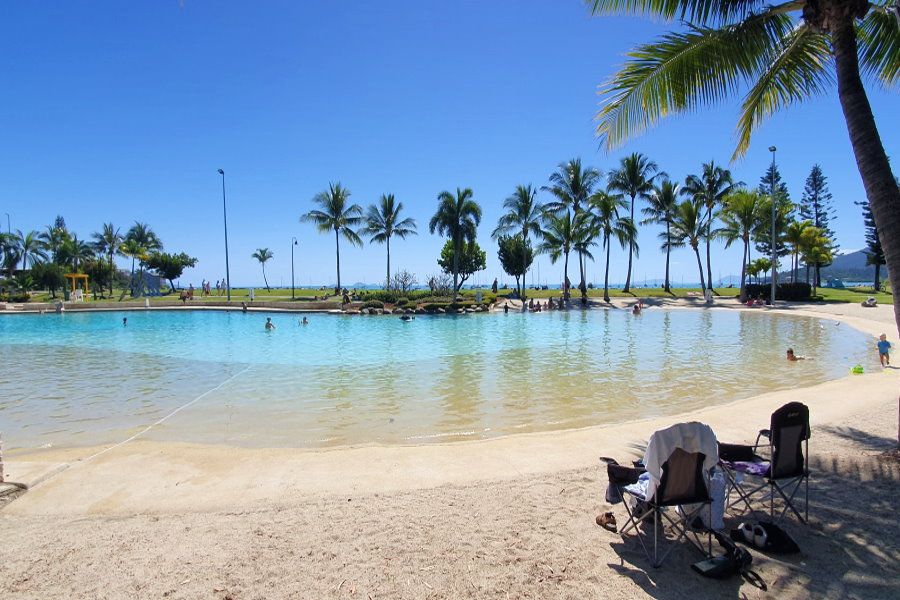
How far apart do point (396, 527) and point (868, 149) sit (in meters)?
6.16

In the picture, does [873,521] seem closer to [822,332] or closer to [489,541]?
[489,541]

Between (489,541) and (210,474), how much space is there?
4.18 meters

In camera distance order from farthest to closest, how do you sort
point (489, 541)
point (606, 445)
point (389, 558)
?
point (606, 445) < point (489, 541) < point (389, 558)

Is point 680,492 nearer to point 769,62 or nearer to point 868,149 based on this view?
point 868,149

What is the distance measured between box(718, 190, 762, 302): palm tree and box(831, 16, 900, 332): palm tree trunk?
43.3 m

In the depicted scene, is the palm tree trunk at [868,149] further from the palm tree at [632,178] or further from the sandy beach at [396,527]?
the palm tree at [632,178]

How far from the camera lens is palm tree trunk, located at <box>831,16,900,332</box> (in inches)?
186

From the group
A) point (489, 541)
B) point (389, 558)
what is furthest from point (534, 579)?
point (389, 558)

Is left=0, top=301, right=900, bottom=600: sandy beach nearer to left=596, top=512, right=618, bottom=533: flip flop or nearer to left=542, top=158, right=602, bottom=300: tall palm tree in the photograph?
left=596, top=512, right=618, bottom=533: flip flop

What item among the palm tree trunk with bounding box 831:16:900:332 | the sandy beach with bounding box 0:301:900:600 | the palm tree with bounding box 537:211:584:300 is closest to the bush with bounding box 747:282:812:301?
the palm tree with bounding box 537:211:584:300

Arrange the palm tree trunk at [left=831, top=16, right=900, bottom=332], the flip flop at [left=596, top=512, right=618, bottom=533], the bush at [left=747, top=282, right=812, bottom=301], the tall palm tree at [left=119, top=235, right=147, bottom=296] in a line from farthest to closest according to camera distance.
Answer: the tall palm tree at [left=119, top=235, right=147, bottom=296]
the bush at [left=747, top=282, right=812, bottom=301]
the palm tree trunk at [left=831, top=16, right=900, bottom=332]
the flip flop at [left=596, top=512, right=618, bottom=533]

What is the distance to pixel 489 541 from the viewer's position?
4.07 m

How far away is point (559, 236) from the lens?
47031 millimetres

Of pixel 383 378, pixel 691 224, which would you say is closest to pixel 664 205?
pixel 691 224
